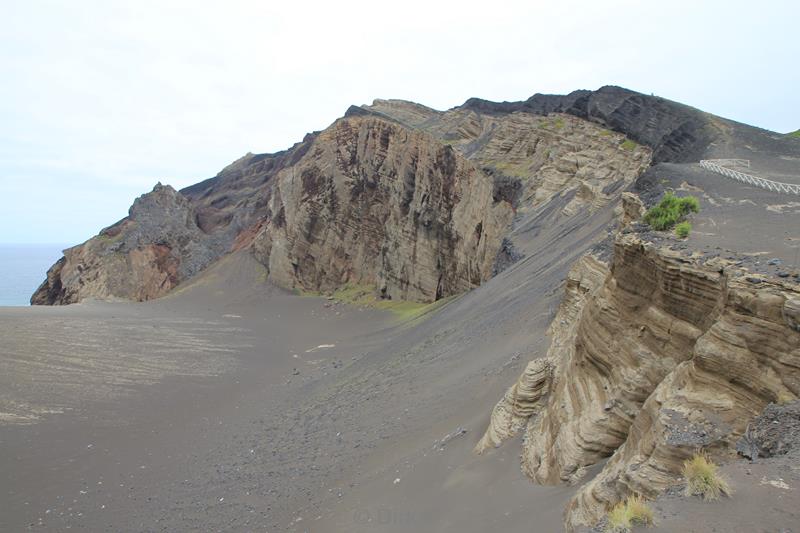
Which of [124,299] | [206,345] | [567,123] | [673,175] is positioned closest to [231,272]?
[124,299]

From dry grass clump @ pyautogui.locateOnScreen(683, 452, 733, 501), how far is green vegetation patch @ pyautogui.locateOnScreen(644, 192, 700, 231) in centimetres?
518

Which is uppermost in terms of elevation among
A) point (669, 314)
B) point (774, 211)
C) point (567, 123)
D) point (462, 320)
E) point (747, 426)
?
point (567, 123)

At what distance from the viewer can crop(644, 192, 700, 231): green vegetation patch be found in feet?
29.1

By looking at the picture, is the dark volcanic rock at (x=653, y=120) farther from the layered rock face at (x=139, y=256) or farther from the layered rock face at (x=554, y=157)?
the layered rock face at (x=139, y=256)

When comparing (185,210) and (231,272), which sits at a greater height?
(185,210)

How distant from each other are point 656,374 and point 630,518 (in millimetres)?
2827

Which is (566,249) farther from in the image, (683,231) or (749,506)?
(749,506)

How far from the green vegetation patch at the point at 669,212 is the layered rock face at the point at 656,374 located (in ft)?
3.94

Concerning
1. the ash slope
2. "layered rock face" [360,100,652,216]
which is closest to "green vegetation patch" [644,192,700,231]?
the ash slope

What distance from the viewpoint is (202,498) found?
13.3 metres

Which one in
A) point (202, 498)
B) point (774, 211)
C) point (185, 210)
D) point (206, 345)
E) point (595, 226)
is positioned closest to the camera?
point (774, 211)

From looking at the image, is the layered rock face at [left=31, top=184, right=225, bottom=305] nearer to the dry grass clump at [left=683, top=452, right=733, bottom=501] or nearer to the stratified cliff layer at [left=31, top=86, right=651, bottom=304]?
the stratified cliff layer at [left=31, top=86, right=651, bottom=304]

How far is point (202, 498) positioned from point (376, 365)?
36.1 feet

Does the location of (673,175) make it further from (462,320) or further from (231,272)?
(231,272)
